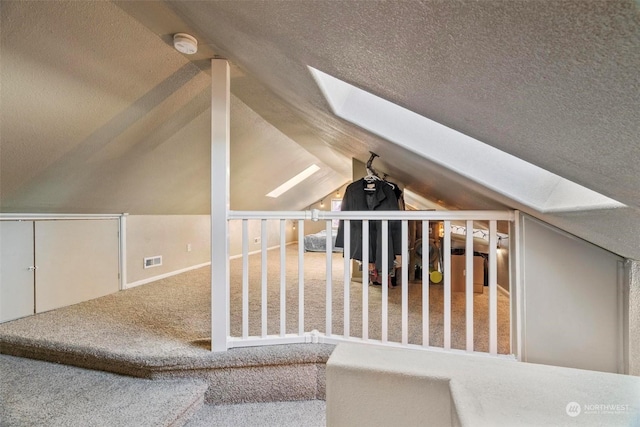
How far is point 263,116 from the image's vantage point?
9.81 ft

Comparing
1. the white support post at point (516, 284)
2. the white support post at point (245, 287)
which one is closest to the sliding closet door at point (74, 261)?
the white support post at point (245, 287)

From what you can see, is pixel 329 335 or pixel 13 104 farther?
pixel 329 335

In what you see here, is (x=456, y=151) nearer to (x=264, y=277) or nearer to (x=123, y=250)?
(x=264, y=277)

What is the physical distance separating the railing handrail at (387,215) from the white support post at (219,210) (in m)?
0.09

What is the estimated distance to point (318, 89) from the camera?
135 centimetres

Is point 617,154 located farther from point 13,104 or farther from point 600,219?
point 13,104

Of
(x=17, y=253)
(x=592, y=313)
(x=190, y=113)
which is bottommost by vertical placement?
(x=592, y=313)

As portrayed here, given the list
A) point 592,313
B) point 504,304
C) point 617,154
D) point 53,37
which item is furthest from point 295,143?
point 617,154

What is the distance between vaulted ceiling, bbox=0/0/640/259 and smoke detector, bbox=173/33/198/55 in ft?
0.12

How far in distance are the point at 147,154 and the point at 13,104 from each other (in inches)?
39.4

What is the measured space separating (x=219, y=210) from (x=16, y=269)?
2018 mm

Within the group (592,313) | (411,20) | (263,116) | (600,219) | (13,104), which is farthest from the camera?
(263,116)

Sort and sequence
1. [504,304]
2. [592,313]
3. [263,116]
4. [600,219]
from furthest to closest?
[263,116] → [504,304] → [592,313] → [600,219]

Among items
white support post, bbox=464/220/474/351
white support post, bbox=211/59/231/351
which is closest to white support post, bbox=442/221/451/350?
white support post, bbox=464/220/474/351
